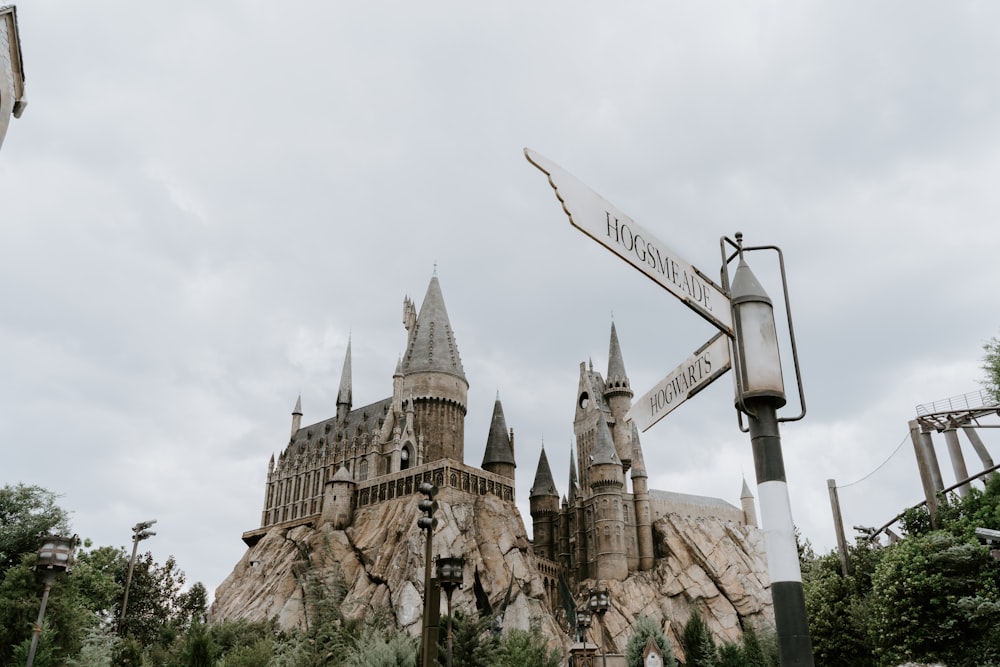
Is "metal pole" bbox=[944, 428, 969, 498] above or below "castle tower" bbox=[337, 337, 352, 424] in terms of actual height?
below

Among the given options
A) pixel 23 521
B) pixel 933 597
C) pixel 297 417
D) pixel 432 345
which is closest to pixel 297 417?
pixel 297 417

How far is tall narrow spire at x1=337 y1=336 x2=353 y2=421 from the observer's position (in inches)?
3294

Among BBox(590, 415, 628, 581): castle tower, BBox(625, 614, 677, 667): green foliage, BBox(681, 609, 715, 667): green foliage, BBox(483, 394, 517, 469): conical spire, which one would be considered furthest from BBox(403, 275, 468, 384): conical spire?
BBox(681, 609, 715, 667): green foliage

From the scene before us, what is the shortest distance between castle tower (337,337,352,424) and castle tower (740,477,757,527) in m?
53.1

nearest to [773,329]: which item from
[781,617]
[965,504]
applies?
[781,617]

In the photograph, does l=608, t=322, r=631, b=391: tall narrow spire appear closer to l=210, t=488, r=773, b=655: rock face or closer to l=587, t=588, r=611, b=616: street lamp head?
l=210, t=488, r=773, b=655: rock face

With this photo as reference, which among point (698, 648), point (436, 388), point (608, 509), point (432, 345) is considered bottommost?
point (698, 648)

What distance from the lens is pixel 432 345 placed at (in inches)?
2995

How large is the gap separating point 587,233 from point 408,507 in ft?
192

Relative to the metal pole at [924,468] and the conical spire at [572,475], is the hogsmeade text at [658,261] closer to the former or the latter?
the metal pole at [924,468]

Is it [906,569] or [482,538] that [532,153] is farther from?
[482,538]

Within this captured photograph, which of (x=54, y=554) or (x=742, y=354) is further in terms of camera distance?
(x=54, y=554)

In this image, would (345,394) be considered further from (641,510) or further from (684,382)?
(684,382)

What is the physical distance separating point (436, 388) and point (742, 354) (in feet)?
226
